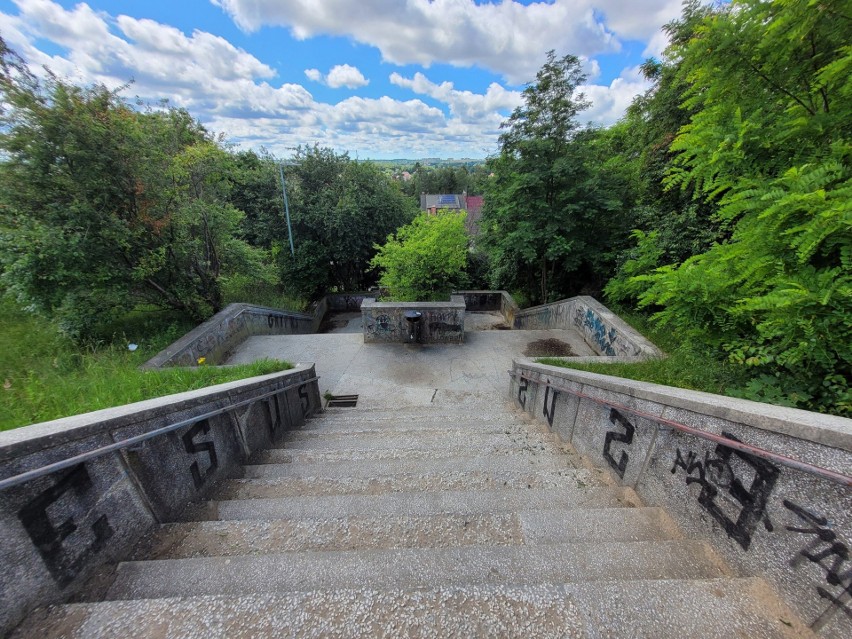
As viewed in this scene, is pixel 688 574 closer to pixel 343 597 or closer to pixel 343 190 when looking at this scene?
pixel 343 597

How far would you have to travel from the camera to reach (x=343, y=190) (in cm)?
1475

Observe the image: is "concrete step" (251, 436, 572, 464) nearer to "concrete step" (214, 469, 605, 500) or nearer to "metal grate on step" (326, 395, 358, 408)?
"concrete step" (214, 469, 605, 500)

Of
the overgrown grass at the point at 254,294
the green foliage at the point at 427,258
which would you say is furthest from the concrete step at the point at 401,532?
the overgrown grass at the point at 254,294

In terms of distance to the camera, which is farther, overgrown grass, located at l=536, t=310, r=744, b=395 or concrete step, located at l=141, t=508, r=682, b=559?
overgrown grass, located at l=536, t=310, r=744, b=395

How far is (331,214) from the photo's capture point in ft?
46.4

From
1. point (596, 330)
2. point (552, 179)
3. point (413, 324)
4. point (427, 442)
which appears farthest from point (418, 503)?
point (552, 179)

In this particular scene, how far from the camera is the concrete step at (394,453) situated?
340 centimetres

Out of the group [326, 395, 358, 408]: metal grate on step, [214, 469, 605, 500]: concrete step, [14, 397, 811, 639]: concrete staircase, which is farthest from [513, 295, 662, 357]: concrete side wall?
[326, 395, 358, 408]: metal grate on step

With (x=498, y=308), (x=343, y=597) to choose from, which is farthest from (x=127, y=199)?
(x=498, y=308)

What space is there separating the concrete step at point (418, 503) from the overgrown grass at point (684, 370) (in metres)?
1.43

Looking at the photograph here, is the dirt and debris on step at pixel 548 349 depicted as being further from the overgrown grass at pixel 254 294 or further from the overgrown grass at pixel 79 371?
the overgrown grass at pixel 254 294

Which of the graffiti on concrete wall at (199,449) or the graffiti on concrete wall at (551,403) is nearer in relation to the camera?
the graffiti on concrete wall at (199,449)

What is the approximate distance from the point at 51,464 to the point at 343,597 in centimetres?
152

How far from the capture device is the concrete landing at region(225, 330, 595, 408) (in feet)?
20.7
